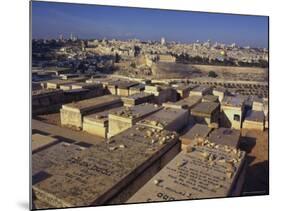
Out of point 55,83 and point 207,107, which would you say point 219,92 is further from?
point 55,83

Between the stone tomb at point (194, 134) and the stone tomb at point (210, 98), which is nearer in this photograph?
the stone tomb at point (194, 134)

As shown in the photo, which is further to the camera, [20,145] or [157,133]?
[157,133]

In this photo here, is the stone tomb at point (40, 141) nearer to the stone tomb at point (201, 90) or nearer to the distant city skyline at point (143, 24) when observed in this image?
the distant city skyline at point (143, 24)

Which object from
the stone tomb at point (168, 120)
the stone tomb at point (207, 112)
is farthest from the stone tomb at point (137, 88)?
the stone tomb at point (207, 112)

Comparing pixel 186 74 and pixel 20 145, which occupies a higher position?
pixel 186 74

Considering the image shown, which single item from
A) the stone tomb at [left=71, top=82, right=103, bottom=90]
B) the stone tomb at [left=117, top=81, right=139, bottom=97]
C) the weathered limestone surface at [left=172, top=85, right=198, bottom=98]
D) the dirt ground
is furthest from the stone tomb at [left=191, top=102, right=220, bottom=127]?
the stone tomb at [left=71, top=82, right=103, bottom=90]

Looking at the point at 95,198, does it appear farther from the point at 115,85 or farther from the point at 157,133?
the point at 115,85
